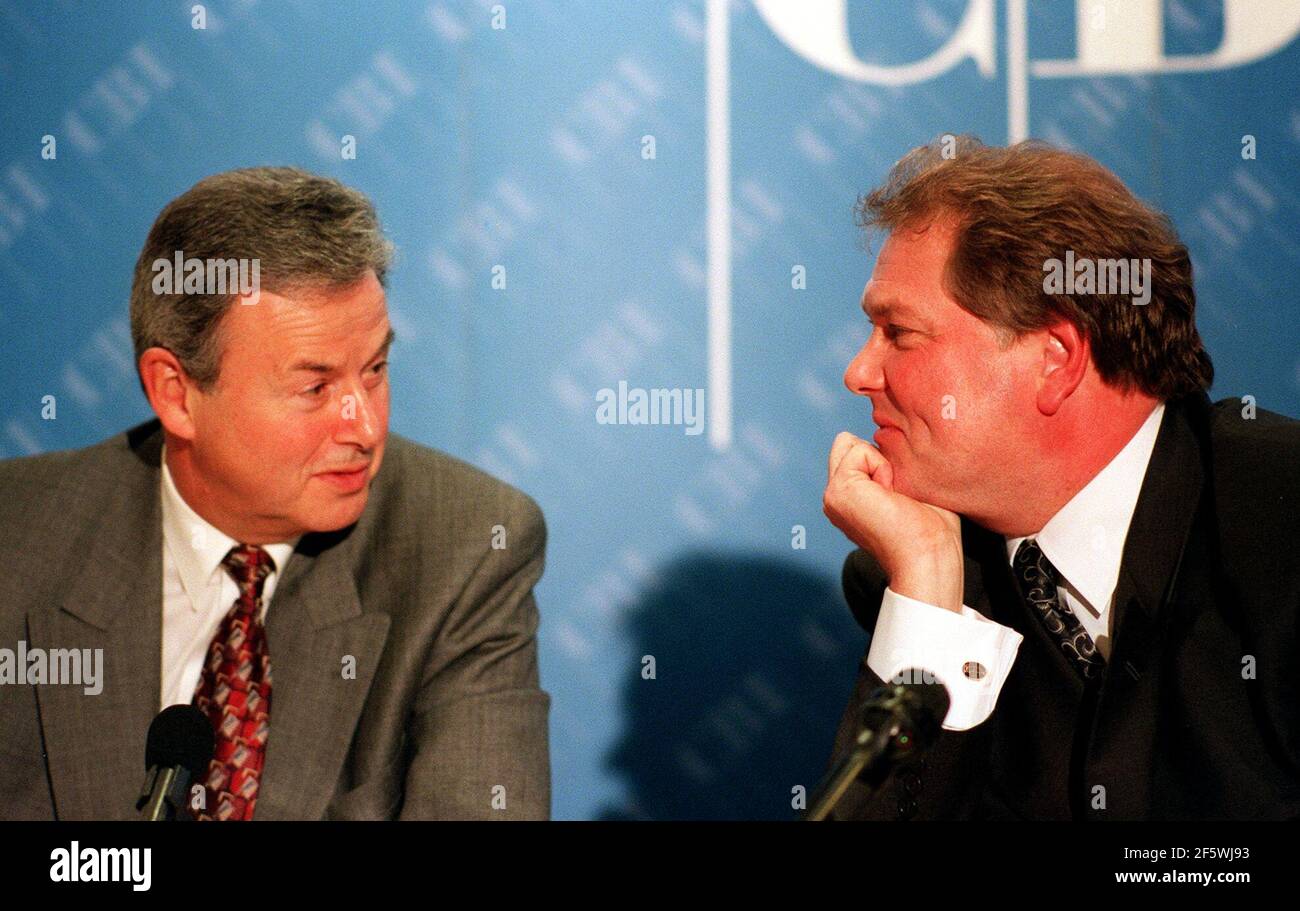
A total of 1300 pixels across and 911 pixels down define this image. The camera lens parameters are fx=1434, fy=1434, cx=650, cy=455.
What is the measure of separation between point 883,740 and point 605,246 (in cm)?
176

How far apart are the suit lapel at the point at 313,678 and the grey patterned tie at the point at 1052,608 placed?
43.2 inches

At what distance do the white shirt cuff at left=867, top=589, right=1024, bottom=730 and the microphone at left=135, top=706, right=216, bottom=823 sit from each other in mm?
1034

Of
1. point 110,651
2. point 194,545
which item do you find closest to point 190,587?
point 194,545

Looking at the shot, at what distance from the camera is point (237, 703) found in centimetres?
245

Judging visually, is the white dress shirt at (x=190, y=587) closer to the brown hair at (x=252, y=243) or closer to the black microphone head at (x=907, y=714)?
the brown hair at (x=252, y=243)

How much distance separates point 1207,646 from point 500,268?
1.72 m

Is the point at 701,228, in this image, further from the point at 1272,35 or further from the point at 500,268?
the point at 1272,35

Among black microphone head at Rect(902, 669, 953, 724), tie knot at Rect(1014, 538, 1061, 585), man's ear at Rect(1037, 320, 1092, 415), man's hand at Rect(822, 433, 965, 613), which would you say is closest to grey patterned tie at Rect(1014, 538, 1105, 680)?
tie knot at Rect(1014, 538, 1061, 585)

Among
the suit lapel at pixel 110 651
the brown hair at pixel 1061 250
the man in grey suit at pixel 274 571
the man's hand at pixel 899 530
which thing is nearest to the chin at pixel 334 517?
the man in grey suit at pixel 274 571

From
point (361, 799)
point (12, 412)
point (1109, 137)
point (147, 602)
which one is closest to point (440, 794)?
point (361, 799)

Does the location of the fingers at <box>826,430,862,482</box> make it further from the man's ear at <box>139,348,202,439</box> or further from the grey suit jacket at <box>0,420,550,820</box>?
the man's ear at <box>139,348,202,439</box>

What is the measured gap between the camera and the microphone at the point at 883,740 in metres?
1.61

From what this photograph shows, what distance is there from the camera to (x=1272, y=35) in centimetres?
292

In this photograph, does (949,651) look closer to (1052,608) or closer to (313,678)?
(1052,608)
